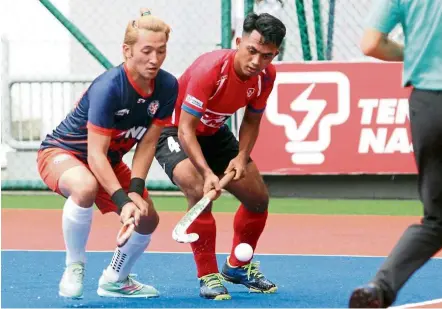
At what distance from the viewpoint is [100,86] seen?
589 cm

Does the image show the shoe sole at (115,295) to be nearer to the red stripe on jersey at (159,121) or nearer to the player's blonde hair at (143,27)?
the red stripe on jersey at (159,121)

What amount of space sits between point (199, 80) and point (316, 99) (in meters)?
5.48

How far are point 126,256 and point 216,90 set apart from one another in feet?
3.58

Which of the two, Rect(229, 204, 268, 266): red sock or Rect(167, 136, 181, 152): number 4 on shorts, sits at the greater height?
Rect(167, 136, 181, 152): number 4 on shorts

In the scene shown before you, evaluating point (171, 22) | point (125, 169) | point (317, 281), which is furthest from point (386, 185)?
point (125, 169)

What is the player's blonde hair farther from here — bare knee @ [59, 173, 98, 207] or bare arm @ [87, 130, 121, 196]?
bare knee @ [59, 173, 98, 207]

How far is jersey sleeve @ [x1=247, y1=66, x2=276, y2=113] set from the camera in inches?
259

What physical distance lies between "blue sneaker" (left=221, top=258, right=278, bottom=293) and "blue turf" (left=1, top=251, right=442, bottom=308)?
0.20 feet

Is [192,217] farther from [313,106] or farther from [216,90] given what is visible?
[313,106]

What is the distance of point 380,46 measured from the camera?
4906 mm

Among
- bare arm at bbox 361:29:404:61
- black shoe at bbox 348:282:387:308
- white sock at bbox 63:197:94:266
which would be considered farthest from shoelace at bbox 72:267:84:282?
bare arm at bbox 361:29:404:61

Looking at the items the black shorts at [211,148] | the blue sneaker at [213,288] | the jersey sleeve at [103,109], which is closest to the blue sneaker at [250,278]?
the blue sneaker at [213,288]

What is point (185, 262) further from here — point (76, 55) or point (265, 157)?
point (76, 55)

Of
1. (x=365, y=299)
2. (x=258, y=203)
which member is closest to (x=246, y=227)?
(x=258, y=203)
